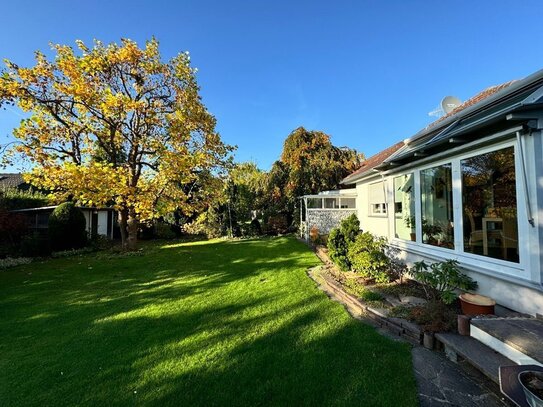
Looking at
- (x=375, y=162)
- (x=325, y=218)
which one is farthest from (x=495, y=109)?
(x=325, y=218)

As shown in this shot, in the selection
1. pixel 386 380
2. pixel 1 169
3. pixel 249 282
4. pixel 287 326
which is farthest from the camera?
pixel 1 169

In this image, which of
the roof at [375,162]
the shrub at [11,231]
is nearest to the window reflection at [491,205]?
the roof at [375,162]

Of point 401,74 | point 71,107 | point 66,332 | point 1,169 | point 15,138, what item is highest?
point 401,74

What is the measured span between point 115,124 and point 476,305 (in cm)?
1496

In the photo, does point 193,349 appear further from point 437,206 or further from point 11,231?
point 11,231

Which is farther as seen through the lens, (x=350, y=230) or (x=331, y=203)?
(x=331, y=203)

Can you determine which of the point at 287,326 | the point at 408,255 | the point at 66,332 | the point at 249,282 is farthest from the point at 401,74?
the point at 66,332

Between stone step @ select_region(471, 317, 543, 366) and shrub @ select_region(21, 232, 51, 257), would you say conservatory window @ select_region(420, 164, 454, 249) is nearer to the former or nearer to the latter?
stone step @ select_region(471, 317, 543, 366)

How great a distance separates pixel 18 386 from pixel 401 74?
16.7 m

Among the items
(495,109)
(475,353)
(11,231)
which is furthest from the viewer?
(11,231)

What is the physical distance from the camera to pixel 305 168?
68.9ft

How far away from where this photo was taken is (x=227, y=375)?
3281 mm

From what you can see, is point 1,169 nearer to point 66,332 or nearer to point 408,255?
point 66,332

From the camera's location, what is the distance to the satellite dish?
9258mm
